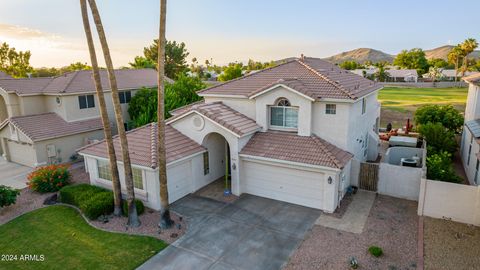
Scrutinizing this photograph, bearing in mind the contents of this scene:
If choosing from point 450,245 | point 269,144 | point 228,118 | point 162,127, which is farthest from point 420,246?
point 162,127

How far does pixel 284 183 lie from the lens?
1819 cm

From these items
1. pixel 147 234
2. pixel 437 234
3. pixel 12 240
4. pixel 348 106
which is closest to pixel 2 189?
pixel 12 240

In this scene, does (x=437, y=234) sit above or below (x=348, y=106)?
below

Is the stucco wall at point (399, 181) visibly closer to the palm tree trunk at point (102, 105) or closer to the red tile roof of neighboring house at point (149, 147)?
the red tile roof of neighboring house at point (149, 147)

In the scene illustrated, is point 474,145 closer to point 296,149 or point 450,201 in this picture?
point 450,201

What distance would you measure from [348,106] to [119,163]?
533 inches

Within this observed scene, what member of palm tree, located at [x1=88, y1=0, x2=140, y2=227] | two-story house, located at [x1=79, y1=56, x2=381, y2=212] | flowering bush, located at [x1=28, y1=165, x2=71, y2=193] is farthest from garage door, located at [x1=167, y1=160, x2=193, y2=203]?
flowering bush, located at [x1=28, y1=165, x2=71, y2=193]

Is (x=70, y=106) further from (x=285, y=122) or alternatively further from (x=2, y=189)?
(x=285, y=122)

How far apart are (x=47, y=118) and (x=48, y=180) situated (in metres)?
9.51

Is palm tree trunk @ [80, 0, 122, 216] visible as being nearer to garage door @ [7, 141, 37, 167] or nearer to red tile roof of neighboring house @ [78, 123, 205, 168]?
red tile roof of neighboring house @ [78, 123, 205, 168]

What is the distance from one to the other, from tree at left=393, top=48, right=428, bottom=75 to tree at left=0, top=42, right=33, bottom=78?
419 feet

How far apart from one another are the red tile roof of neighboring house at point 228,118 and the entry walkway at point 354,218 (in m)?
6.59

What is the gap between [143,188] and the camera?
17.9m

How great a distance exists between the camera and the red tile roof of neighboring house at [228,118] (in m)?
18.6
